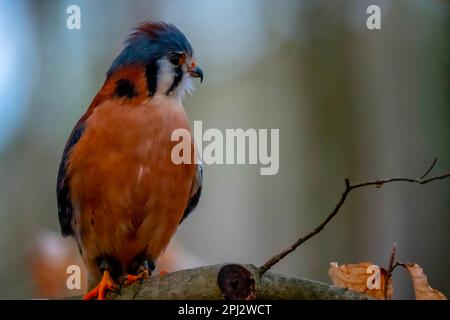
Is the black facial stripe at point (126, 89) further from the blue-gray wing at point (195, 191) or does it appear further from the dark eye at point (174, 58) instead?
the blue-gray wing at point (195, 191)

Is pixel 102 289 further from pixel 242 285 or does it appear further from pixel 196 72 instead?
pixel 196 72

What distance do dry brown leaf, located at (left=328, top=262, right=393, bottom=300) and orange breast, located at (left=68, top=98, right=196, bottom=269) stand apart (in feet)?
1.59

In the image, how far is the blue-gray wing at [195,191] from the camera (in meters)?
2.05

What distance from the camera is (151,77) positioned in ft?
6.54

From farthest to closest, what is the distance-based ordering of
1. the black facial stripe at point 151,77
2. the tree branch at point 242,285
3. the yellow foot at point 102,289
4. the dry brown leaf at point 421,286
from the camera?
the black facial stripe at point 151,77
the yellow foot at point 102,289
the dry brown leaf at point 421,286
the tree branch at point 242,285

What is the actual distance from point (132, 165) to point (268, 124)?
0.42m

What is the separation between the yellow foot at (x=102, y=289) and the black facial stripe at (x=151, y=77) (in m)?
0.52

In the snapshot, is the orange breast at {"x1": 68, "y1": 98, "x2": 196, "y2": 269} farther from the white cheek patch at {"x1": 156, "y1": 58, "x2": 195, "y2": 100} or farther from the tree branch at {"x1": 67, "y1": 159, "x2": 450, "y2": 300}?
the tree branch at {"x1": 67, "y1": 159, "x2": 450, "y2": 300}

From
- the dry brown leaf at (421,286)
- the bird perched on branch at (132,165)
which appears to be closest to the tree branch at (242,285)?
the dry brown leaf at (421,286)

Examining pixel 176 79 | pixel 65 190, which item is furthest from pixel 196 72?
pixel 65 190

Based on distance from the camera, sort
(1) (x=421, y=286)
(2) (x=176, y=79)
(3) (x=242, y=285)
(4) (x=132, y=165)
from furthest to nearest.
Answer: (2) (x=176, y=79), (4) (x=132, y=165), (1) (x=421, y=286), (3) (x=242, y=285)

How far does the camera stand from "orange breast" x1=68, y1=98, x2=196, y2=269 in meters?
1.91

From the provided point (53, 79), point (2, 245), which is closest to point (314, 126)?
point (53, 79)
